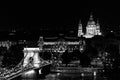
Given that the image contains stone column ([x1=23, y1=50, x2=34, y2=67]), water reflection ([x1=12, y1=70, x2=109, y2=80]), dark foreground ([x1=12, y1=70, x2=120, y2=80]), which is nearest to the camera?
water reflection ([x1=12, y1=70, x2=109, y2=80])

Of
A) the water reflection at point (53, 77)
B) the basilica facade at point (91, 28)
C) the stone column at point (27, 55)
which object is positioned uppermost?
the basilica facade at point (91, 28)

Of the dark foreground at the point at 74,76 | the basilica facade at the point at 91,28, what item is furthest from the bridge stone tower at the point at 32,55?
the basilica facade at the point at 91,28

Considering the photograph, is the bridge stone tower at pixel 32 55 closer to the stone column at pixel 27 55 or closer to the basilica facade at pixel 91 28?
the stone column at pixel 27 55

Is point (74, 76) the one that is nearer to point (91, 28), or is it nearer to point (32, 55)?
point (32, 55)

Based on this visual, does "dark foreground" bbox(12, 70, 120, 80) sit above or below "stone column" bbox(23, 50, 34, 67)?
below

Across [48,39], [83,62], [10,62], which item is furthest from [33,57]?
[48,39]

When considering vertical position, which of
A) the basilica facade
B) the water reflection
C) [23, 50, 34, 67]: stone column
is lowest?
the water reflection

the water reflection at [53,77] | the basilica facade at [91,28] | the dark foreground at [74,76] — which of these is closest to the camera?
the water reflection at [53,77]

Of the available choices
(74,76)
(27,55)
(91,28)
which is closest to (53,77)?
(74,76)

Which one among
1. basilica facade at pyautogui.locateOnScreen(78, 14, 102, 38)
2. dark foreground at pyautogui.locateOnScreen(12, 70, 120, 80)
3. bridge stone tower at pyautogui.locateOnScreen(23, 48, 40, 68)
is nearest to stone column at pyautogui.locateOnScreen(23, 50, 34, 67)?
bridge stone tower at pyautogui.locateOnScreen(23, 48, 40, 68)

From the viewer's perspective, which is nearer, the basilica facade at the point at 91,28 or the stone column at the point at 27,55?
the stone column at the point at 27,55

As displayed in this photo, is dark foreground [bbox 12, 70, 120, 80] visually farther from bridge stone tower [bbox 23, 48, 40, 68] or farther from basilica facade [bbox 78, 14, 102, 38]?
basilica facade [bbox 78, 14, 102, 38]

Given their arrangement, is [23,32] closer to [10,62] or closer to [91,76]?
[10,62]

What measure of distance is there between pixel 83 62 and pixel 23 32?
2359 cm
